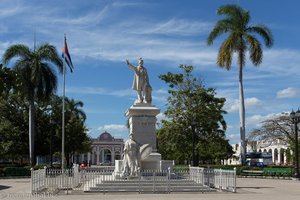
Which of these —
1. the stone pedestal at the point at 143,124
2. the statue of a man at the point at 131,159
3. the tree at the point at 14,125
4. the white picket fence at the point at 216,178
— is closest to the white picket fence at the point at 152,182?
the white picket fence at the point at 216,178

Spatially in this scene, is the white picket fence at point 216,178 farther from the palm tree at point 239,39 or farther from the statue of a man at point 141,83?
the palm tree at point 239,39

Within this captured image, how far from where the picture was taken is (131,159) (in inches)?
850

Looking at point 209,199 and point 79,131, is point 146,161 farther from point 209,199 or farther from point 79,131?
point 79,131

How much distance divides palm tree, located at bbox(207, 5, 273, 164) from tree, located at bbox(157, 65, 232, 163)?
4.53 m

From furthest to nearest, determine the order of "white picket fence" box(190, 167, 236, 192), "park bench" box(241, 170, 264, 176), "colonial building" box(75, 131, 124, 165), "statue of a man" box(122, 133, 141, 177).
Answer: "colonial building" box(75, 131, 124, 165)
"park bench" box(241, 170, 264, 176)
"statue of a man" box(122, 133, 141, 177)
"white picket fence" box(190, 167, 236, 192)

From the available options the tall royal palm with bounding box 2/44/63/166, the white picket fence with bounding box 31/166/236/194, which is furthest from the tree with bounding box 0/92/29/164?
the white picket fence with bounding box 31/166/236/194

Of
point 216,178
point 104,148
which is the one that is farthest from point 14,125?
point 104,148

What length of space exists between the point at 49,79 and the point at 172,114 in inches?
488

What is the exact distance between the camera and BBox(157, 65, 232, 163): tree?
45.0 m

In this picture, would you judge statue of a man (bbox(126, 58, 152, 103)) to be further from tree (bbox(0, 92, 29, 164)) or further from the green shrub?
tree (bbox(0, 92, 29, 164))

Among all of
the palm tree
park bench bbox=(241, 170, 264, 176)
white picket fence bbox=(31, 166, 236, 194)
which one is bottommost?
park bench bbox=(241, 170, 264, 176)

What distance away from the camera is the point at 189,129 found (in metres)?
45.5

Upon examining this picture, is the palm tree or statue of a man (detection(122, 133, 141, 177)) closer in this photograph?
statue of a man (detection(122, 133, 141, 177))

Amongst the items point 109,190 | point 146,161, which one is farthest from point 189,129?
point 109,190
